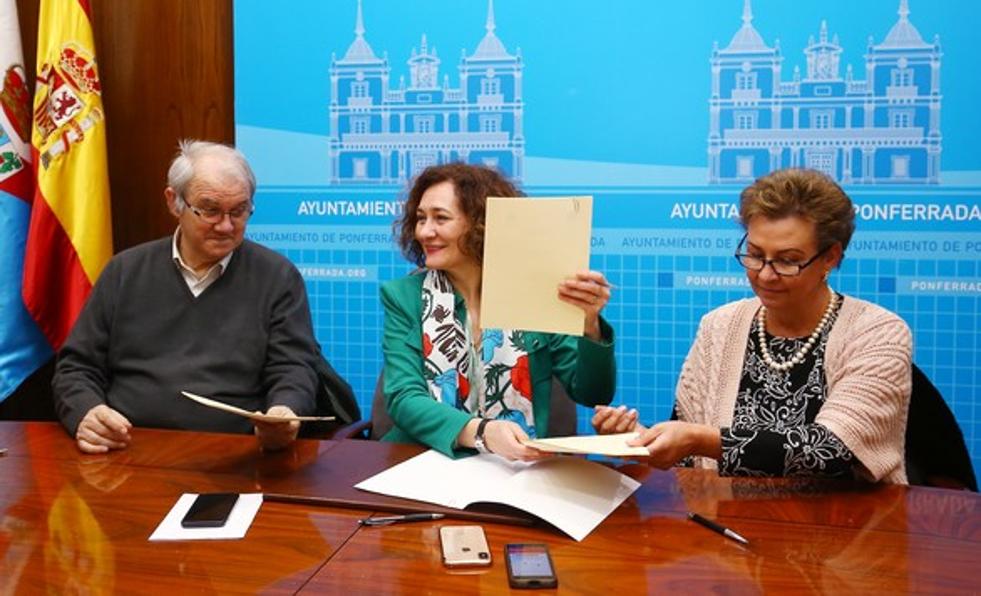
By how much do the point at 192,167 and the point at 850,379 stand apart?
1740 mm

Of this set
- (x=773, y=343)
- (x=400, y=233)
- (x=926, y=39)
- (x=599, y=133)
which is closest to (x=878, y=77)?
(x=926, y=39)

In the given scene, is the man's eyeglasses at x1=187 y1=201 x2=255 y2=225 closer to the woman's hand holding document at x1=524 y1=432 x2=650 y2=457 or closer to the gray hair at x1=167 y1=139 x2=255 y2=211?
the gray hair at x1=167 y1=139 x2=255 y2=211

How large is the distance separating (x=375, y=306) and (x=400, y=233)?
95cm

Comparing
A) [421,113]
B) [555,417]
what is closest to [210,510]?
[555,417]

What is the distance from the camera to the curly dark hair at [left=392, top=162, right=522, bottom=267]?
219 cm

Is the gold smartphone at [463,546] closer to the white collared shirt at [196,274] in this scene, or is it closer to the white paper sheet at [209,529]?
the white paper sheet at [209,529]

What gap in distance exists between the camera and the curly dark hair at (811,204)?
185 cm

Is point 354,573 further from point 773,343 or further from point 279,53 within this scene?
point 279,53

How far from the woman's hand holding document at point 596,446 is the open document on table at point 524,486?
69mm

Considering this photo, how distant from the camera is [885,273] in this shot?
2.94m

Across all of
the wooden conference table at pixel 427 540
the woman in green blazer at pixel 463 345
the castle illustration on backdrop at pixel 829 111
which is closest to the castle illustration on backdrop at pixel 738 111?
the castle illustration on backdrop at pixel 829 111

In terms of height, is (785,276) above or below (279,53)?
below

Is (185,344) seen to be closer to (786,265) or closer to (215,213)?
(215,213)

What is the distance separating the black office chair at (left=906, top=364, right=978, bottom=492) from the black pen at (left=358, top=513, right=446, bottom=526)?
1069 mm
